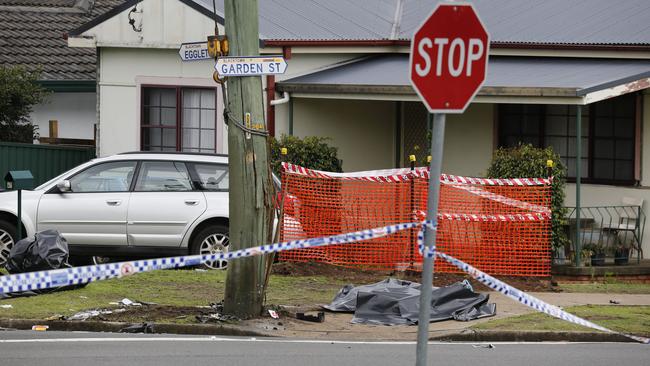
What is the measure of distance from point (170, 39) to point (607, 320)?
34.3 feet

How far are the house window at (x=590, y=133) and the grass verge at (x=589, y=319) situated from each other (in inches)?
242

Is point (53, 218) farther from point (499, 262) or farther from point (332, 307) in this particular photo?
point (499, 262)

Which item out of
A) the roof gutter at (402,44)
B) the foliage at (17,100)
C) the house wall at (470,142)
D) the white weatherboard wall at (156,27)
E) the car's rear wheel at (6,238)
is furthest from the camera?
the foliage at (17,100)

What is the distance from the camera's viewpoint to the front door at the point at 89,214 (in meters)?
15.6

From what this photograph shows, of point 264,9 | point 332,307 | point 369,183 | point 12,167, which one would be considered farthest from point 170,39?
point 332,307

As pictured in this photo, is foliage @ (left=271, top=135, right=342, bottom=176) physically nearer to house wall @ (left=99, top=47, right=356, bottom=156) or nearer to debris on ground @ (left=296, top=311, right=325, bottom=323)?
house wall @ (left=99, top=47, right=356, bottom=156)

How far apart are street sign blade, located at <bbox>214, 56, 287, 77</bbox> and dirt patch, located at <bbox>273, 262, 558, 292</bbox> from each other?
A: 4231 millimetres

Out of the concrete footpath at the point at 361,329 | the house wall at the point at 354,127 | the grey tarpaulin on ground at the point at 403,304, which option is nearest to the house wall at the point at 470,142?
the house wall at the point at 354,127

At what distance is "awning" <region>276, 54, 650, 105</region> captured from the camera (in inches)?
664

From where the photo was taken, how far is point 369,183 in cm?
1594

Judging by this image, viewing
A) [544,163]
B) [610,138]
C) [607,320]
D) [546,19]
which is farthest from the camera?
[546,19]

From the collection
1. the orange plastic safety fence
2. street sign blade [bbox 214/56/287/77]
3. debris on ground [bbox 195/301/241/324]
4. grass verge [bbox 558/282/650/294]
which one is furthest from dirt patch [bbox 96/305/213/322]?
grass verge [bbox 558/282/650/294]

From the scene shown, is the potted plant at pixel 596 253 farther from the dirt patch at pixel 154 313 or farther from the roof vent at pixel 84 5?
the roof vent at pixel 84 5

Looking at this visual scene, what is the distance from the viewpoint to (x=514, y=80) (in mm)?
18000
